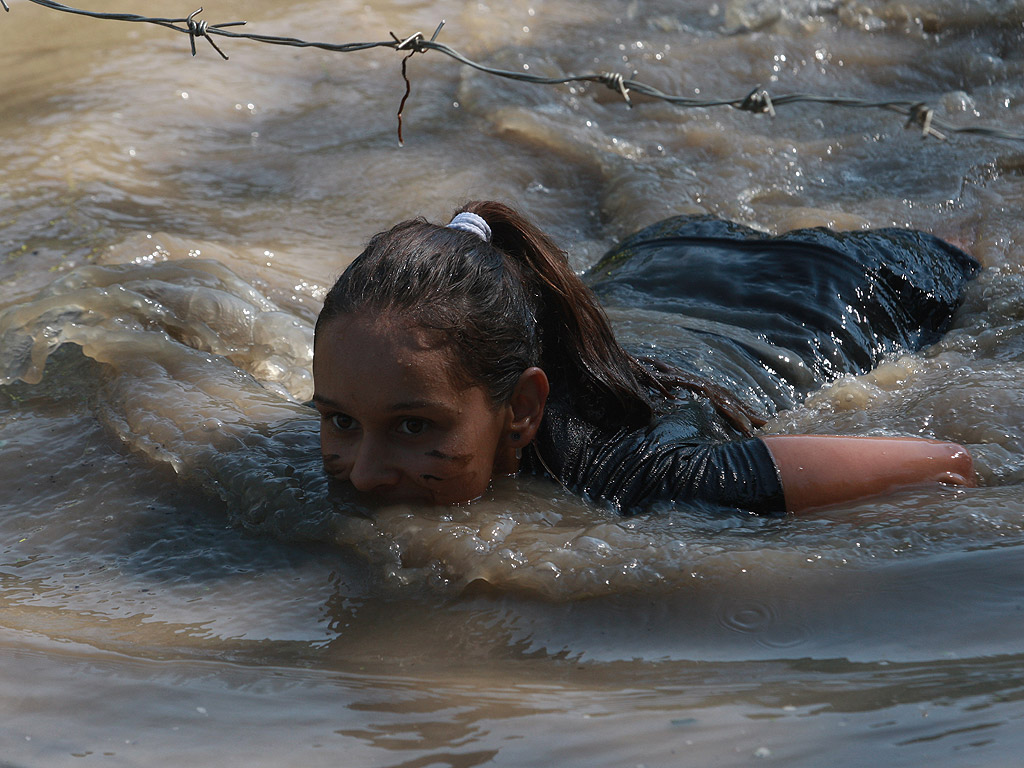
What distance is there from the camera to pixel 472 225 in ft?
8.78

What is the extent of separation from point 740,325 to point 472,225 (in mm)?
1340

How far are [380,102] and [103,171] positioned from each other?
1620 millimetres

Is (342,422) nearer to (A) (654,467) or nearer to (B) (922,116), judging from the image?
(A) (654,467)

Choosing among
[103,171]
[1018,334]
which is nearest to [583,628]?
[1018,334]

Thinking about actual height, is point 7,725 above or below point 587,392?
below

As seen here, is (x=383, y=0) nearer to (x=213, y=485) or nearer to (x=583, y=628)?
(x=213, y=485)

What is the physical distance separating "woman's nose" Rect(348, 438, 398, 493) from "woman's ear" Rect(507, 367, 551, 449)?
32 cm

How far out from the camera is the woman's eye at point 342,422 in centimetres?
242

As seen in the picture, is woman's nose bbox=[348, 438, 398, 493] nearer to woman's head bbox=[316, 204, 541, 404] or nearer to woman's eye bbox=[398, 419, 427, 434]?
woman's eye bbox=[398, 419, 427, 434]

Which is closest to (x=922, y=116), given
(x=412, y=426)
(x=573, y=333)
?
(x=573, y=333)

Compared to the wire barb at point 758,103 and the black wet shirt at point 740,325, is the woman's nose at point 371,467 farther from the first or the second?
the wire barb at point 758,103

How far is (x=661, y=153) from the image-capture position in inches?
225

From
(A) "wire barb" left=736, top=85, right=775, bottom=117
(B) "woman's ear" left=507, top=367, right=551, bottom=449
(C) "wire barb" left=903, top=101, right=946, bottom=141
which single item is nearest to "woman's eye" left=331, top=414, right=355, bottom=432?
(B) "woman's ear" left=507, top=367, right=551, bottom=449

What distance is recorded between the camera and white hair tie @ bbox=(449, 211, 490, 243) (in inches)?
104
